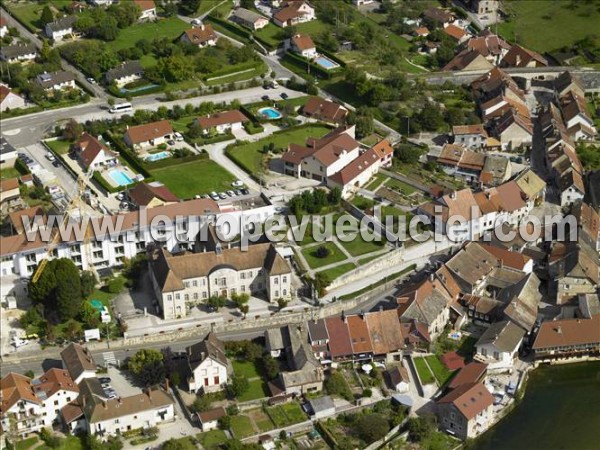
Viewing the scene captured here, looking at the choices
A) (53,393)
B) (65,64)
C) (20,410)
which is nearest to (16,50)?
(65,64)

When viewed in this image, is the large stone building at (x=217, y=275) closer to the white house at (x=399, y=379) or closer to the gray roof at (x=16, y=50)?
the white house at (x=399, y=379)

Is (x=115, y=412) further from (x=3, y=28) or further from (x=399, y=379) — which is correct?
(x=3, y=28)

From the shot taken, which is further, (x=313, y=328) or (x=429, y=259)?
(x=429, y=259)

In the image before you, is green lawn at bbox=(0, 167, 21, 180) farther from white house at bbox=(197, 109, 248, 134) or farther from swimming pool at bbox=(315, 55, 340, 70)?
swimming pool at bbox=(315, 55, 340, 70)

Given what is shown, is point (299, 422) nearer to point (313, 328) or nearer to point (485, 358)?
point (313, 328)

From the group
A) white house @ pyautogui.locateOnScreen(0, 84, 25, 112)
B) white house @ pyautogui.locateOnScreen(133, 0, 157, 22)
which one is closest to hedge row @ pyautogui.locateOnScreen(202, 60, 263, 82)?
white house @ pyautogui.locateOnScreen(133, 0, 157, 22)

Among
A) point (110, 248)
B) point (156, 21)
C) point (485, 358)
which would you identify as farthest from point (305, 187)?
point (156, 21)
